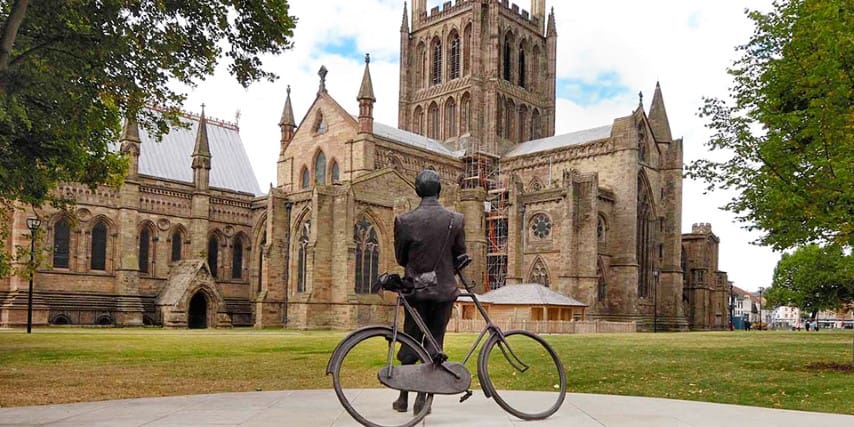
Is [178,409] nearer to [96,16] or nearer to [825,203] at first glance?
[96,16]

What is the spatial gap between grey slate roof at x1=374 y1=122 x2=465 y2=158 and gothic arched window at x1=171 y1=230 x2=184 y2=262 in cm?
1560

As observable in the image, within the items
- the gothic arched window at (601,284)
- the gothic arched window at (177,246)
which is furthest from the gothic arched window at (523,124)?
the gothic arched window at (177,246)

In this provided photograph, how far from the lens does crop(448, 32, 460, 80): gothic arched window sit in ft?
218

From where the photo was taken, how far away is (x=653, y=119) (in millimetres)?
60250

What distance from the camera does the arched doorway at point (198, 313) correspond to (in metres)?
45.3

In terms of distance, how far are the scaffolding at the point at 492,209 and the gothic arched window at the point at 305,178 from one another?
12.2 meters

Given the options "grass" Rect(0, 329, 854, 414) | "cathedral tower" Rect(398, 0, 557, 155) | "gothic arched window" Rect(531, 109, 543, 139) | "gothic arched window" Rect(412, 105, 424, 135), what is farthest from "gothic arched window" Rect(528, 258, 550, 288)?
"grass" Rect(0, 329, 854, 414)

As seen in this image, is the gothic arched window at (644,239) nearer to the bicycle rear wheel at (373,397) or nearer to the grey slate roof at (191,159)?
the grey slate roof at (191,159)

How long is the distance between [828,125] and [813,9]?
104 inches

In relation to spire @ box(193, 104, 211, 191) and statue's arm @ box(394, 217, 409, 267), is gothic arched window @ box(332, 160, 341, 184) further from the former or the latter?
statue's arm @ box(394, 217, 409, 267)

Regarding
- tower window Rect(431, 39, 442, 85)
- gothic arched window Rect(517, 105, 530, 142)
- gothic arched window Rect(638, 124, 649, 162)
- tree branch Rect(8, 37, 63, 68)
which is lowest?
tree branch Rect(8, 37, 63, 68)

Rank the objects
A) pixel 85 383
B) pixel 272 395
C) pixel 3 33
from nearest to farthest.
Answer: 1. pixel 272 395
2. pixel 3 33
3. pixel 85 383

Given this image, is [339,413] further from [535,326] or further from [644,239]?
[644,239]

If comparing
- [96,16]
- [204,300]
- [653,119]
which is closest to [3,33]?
[96,16]
